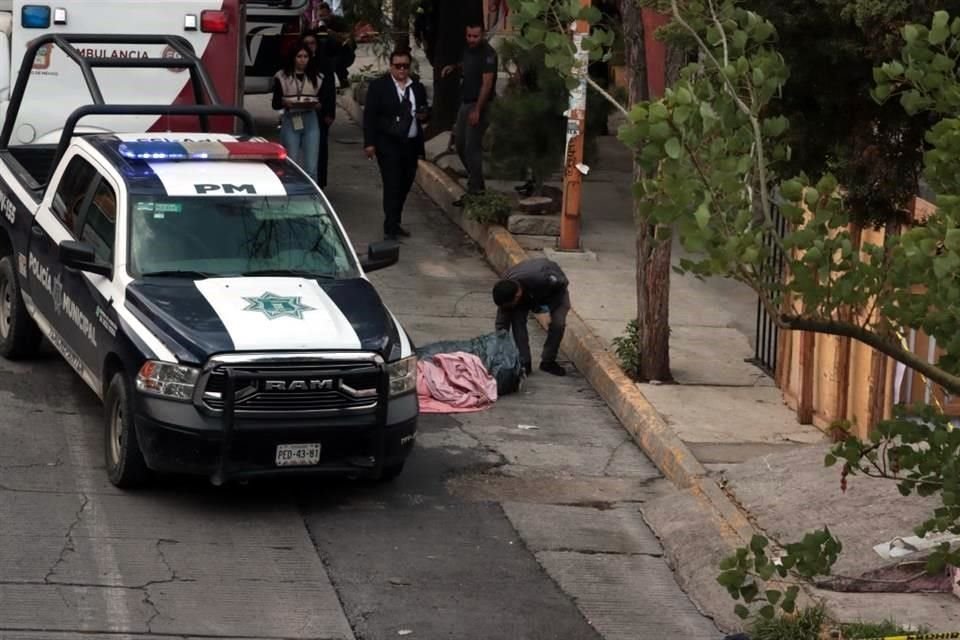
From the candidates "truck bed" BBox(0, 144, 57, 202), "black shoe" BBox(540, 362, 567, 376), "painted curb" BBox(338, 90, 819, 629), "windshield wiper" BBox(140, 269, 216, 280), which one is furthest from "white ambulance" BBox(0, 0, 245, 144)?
"windshield wiper" BBox(140, 269, 216, 280)

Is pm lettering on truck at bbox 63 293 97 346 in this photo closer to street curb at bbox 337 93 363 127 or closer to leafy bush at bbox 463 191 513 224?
leafy bush at bbox 463 191 513 224

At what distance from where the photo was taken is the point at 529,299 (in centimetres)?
1324

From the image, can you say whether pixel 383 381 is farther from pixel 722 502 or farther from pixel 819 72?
pixel 819 72

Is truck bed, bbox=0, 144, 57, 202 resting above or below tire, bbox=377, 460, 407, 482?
above

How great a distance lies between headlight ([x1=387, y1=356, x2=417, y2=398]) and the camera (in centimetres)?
1017

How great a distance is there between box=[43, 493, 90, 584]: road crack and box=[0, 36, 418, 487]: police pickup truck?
28 cm

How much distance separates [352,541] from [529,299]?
152 inches

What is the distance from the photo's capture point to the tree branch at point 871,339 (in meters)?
4.73

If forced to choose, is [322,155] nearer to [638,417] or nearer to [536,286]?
[536,286]

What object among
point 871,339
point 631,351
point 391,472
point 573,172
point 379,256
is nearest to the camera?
point 871,339

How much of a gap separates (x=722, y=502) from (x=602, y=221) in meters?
8.35

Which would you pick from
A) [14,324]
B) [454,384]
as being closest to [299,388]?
[454,384]

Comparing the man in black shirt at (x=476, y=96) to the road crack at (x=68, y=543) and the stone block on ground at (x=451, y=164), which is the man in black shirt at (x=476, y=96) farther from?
the road crack at (x=68, y=543)

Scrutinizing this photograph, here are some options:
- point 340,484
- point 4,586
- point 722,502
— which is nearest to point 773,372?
point 722,502
